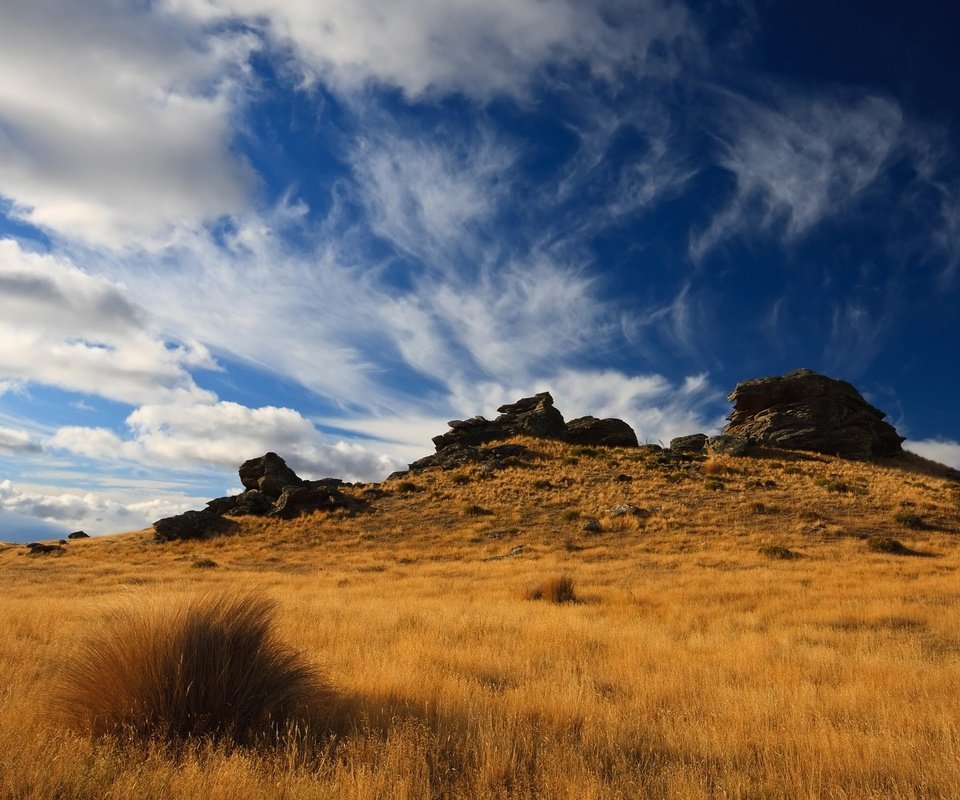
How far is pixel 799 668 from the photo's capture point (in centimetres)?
869

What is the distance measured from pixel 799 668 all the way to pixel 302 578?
18955 millimetres

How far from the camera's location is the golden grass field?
4.48 meters

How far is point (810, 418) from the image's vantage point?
2153 inches

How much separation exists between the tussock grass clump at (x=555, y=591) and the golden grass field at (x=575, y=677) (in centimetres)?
46

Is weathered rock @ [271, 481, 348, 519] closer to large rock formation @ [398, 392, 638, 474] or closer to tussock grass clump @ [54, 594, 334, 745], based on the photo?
large rock formation @ [398, 392, 638, 474]

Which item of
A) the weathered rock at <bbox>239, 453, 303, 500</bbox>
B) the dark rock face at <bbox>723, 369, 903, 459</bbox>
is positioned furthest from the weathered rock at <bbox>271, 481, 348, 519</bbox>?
the dark rock face at <bbox>723, 369, 903, 459</bbox>

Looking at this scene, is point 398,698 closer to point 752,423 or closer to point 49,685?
point 49,685

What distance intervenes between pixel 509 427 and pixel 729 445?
21.1 m

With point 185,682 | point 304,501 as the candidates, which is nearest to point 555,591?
point 185,682

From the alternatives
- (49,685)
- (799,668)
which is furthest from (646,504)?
(49,685)

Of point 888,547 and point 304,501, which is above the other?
point 304,501

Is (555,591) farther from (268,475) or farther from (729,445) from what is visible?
(729,445)

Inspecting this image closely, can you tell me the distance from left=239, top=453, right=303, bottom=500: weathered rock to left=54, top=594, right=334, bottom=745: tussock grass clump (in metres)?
42.1

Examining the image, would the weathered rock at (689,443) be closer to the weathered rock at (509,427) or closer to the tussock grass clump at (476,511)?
the weathered rock at (509,427)
